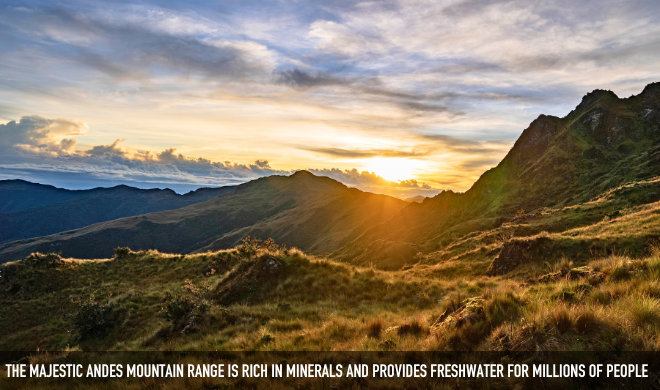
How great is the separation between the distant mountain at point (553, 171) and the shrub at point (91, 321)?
4240 centimetres

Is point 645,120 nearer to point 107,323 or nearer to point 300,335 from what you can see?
point 300,335

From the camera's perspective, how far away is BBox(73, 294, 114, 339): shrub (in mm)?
16828

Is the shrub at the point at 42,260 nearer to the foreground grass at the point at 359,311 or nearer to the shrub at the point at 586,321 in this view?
the foreground grass at the point at 359,311

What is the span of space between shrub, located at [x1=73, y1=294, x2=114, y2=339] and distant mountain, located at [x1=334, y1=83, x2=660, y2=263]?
139 ft

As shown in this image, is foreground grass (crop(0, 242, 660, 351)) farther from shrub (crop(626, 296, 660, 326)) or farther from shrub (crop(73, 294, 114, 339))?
shrub (crop(73, 294, 114, 339))

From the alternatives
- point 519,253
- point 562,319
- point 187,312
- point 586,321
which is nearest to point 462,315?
point 562,319

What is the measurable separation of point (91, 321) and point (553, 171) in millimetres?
114136

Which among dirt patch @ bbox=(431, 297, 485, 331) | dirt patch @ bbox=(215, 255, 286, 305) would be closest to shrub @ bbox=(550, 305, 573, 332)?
dirt patch @ bbox=(431, 297, 485, 331)

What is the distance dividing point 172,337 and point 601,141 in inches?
4948

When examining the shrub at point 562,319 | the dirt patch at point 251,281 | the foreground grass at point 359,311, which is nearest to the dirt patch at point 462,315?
the foreground grass at point 359,311

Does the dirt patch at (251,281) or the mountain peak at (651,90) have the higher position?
the mountain peak at (651,90)

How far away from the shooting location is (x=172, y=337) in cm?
1088

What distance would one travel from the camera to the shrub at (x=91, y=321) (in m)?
16.8

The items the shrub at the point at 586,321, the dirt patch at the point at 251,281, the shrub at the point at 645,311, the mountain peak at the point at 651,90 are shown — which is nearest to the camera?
the shrub at the point at 645,311
